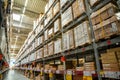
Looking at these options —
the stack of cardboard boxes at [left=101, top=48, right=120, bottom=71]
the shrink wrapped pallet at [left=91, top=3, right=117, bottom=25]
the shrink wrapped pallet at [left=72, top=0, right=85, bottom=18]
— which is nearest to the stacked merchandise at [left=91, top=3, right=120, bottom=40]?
the shrink wrapped pallet at [left=91, top=3, right=117, bottom=25]

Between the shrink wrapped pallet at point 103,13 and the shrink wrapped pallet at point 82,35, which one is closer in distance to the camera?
the shrink wrapped pallet at point 103,13

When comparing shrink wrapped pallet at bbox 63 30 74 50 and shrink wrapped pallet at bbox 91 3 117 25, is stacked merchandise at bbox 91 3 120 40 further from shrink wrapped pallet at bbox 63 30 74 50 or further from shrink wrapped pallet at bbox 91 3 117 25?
shrink wrapped pallet at bbox 63 30 74 50

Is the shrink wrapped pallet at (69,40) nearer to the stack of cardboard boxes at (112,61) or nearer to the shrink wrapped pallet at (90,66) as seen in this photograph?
the shrink wrapped pallet at (90,66)

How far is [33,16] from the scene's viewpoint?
38.6 feet

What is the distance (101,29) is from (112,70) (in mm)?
762

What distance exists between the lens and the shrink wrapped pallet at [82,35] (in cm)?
247

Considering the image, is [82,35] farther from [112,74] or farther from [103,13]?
[112,74]

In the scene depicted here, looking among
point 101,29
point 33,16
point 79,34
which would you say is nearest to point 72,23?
point 79,34

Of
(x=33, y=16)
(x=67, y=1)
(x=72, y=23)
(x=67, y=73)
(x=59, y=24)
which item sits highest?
(x=33, y=16)

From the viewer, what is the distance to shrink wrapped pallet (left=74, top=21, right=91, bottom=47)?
8.10 ft

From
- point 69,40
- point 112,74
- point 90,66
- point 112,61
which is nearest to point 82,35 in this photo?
point 69,40

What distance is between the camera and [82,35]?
263 centimetres

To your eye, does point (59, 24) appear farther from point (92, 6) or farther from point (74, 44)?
point (92, 6)

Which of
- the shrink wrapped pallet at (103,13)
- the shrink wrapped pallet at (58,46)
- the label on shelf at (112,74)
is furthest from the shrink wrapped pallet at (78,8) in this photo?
the label on shelf at (112,74)
